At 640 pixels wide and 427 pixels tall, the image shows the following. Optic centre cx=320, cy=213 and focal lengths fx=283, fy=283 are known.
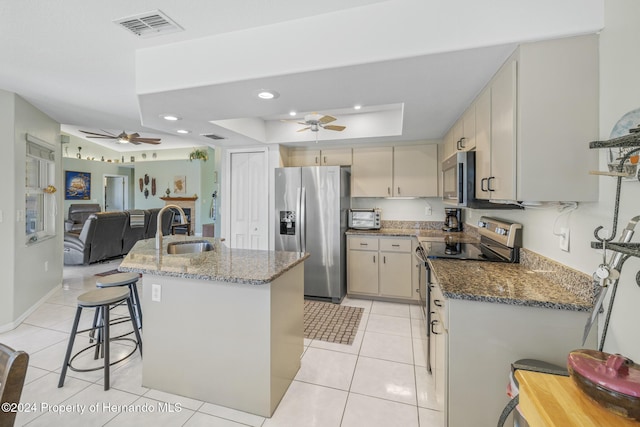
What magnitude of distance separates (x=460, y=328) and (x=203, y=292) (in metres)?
1.58

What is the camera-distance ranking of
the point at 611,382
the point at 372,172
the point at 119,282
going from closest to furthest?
the point at 611,382
the point at 119,282
the point at 372,172

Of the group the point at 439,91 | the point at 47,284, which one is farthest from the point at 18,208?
the point at 439,91

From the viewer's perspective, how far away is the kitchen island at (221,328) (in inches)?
70.5

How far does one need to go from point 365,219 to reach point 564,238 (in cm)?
264

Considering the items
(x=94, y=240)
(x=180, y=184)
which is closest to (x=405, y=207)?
(x=94, y=240)

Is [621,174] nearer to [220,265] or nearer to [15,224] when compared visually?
[220,265]

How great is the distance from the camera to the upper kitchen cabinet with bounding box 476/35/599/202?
4.66 ft

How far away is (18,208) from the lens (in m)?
3.08

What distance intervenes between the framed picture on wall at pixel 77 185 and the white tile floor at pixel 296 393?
7463 mm

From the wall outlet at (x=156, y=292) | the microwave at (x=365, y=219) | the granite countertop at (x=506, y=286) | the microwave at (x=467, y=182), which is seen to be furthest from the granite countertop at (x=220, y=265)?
the microwave at (x=365, y=219)

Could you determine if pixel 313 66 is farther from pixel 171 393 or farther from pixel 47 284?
pixel 47 284

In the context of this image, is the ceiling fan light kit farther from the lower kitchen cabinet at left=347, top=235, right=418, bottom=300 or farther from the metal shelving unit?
the lower kitchen cabinet at left=347, top=235, right=418, bottom=300

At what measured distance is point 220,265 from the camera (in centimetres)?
195

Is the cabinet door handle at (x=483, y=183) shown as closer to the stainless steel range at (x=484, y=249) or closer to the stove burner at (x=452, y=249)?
the stainless steel range at (x=484, y=249)
